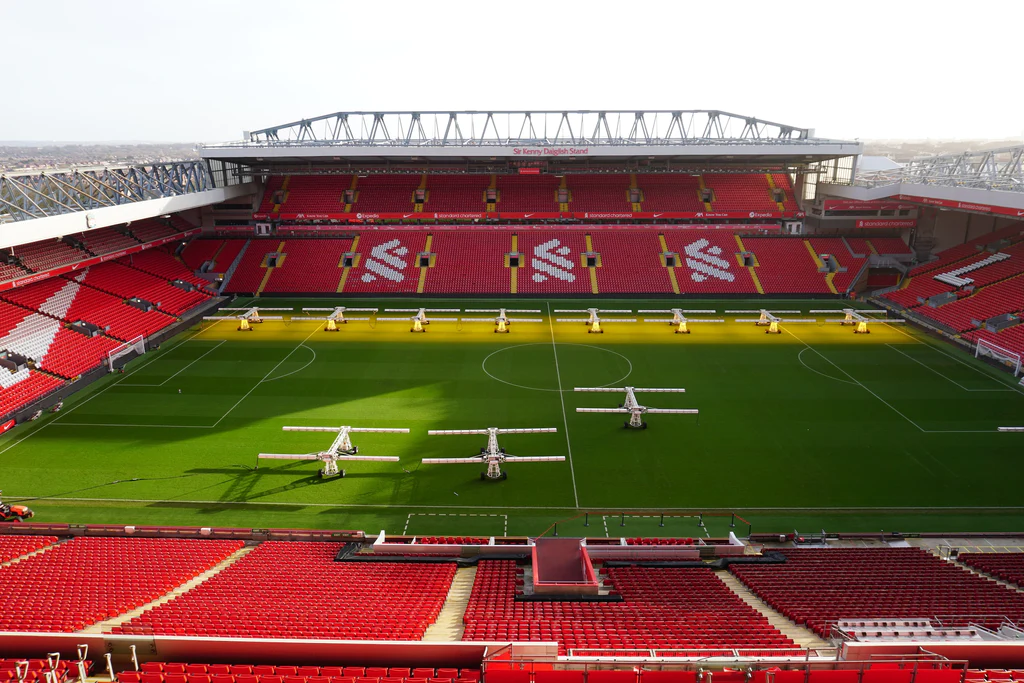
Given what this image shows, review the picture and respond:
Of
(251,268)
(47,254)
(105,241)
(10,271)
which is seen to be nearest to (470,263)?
(251,268)

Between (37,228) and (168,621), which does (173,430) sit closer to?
(37,228)

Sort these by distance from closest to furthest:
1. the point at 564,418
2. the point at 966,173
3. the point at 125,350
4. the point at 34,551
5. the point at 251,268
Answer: the point at 34,551, the point at 564,418, the point at 125,350, the point at 966,173, the point at 251,268

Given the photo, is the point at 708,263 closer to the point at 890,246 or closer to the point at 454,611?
the point at 890,246

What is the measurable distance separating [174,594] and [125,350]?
91.0ft

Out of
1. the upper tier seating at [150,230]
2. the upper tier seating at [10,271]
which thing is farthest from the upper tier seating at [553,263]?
the upper tier seating at [10,271]

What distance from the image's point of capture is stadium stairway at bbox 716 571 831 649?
1429cm

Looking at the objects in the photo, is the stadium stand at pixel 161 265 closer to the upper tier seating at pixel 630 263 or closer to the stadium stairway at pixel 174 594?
the upper tier seating at pixel 630 263

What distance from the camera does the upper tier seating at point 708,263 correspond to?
54.7 metres

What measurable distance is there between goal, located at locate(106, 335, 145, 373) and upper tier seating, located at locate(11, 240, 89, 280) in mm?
6926

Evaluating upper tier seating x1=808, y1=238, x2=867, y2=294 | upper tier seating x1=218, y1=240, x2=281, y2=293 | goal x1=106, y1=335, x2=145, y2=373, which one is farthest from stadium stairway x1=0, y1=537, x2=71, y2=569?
upper tier seating x1=808, y1=238, x2=867, y2=294

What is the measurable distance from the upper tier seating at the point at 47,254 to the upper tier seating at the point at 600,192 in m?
39.8

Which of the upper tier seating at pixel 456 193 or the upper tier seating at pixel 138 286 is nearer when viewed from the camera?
the upper tier seating at pixel 138 286

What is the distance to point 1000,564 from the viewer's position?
66.3 ft

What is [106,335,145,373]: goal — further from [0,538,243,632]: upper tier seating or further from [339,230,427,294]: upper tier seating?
[0,538,243,632]: upper tier seating
